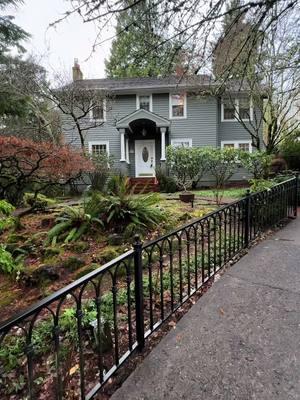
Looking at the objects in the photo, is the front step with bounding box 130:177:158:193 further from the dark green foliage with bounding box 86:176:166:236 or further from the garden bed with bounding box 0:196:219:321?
the garden bed with bounding box 0:196:219:321

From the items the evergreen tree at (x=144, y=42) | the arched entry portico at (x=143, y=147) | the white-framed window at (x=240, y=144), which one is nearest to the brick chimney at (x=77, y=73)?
the arched entry portico at (x=143, y=147)

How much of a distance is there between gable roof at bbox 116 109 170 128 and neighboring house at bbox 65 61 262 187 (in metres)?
0.84

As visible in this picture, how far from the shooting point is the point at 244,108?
53.5 ft

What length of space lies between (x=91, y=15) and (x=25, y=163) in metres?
5.89

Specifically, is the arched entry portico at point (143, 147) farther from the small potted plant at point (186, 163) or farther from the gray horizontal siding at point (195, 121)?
→ the small potted plant at point (186, 163)

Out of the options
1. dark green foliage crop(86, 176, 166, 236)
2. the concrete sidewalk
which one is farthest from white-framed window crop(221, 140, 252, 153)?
the concrete sidewalk

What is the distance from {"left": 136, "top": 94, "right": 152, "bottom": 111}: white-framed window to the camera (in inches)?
671

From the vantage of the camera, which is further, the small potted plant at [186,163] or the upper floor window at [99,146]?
the upper floor window at [99,146]

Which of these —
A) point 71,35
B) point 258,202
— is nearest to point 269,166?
point 258,202

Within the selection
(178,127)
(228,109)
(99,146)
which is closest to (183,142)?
(178,127)

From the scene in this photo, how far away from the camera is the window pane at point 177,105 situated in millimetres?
16859

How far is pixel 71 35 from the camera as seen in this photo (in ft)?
11.5

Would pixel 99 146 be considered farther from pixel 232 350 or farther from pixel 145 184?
pixel 232 350

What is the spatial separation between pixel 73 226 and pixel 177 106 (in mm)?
12551
